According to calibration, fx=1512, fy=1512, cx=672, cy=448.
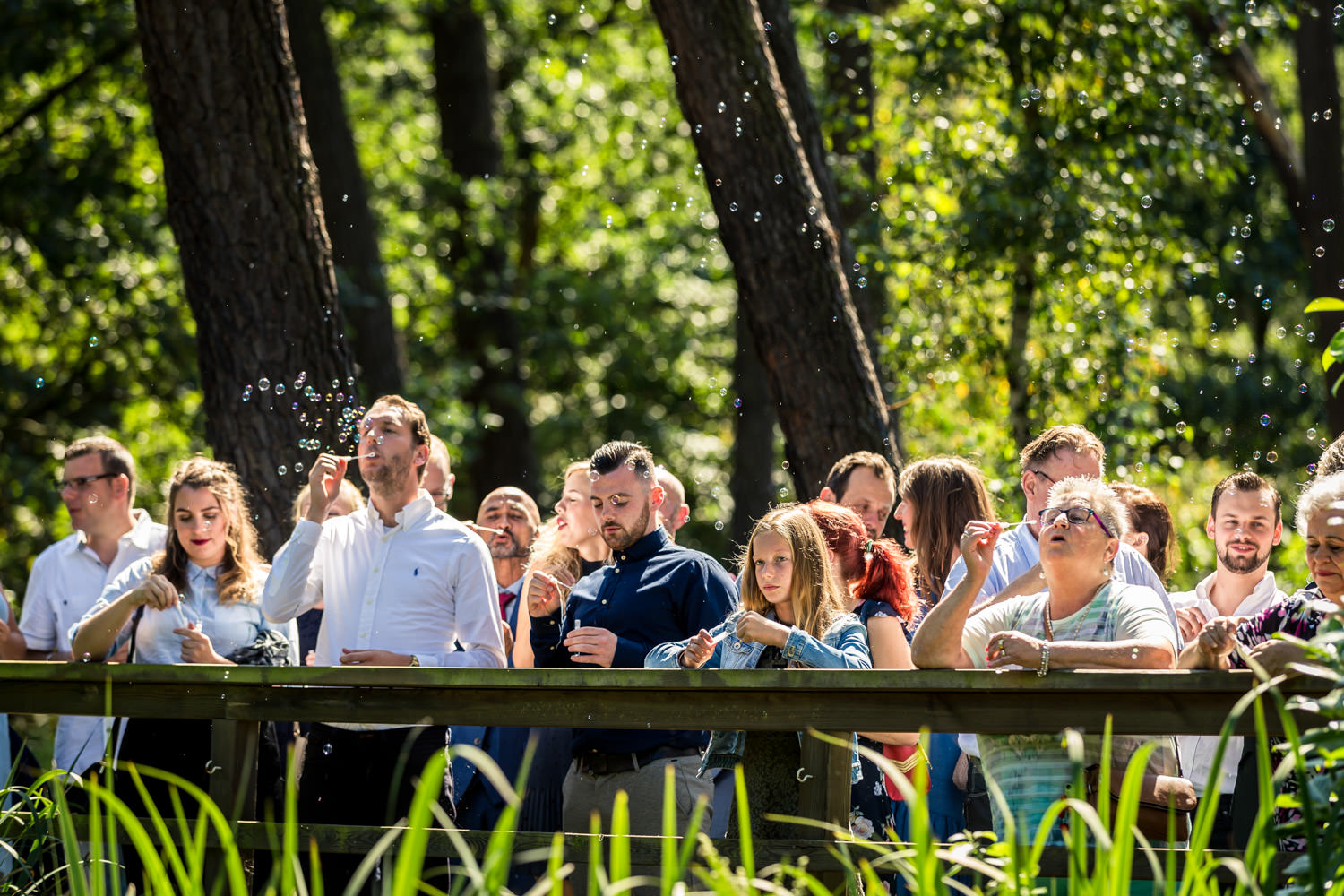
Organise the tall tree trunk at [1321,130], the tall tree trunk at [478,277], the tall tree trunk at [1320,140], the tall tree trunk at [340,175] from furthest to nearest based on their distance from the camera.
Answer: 1. the tall tree trunk at [478,277]
2. the tall tree trunk at [1321,130]
3. the tall tree trunk at [340,175]
4. the tall tree trunk at [1320,140]

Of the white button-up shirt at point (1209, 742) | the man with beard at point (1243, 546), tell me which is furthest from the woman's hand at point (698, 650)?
the man with beard at point (1243, 546)

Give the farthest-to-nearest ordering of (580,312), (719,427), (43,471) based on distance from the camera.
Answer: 1. (719,427)
2. (580,312)
3. (43,471)

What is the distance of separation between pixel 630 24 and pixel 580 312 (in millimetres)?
4300

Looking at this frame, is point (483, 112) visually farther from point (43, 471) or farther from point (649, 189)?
point (43, 471)

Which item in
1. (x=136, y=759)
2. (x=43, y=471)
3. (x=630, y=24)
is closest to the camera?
(x=136, y=759)

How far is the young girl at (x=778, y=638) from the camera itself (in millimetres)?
4441

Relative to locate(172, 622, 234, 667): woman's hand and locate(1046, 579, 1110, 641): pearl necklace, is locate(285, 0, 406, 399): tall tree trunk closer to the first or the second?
locate(172, 622, 234, 667): woman's hand

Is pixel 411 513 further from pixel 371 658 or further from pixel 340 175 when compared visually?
pixel 340 175

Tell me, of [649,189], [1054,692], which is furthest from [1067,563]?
[649,189]

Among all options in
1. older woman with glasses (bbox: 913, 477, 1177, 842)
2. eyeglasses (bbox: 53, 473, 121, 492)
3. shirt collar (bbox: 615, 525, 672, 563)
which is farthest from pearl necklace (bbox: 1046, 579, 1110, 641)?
eyeglasses (bbox: 53, 473, 121, 492)

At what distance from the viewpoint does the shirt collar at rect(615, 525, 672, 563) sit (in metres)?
5.32

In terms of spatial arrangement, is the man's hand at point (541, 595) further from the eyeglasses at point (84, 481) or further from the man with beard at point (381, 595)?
the eyeglasses at point (84, 481)

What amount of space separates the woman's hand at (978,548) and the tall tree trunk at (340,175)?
9375mm

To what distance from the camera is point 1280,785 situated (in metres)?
4.06
